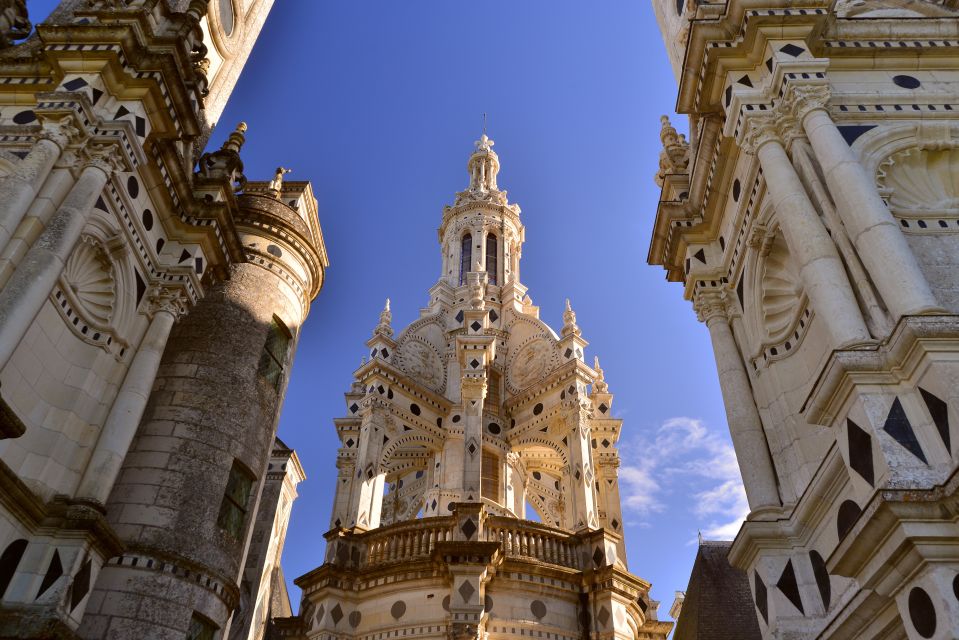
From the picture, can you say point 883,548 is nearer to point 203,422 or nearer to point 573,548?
point 203,422

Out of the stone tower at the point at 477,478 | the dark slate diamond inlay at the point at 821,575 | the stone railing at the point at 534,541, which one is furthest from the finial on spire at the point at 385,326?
the dark slate diamond inlay at the point at 821,575

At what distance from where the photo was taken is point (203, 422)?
1301 cm

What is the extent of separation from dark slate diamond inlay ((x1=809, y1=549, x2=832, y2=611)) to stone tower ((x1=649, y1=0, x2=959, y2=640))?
47mm

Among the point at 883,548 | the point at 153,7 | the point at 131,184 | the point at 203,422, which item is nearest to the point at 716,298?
the point at 883,548

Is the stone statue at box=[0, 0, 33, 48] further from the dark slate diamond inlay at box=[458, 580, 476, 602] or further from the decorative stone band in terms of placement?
the dark slate diamond inlay at box=[458, 580, 476, 602]

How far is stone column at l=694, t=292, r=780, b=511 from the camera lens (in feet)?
33.6

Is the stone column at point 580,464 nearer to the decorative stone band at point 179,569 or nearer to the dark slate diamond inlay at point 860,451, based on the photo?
the decorative stone band at point 179,569

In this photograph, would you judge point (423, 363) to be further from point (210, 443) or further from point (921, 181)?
point (921, 181)

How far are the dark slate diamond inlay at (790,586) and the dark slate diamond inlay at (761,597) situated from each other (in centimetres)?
28

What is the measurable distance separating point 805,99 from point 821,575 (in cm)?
664

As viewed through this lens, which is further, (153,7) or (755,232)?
(153,7)

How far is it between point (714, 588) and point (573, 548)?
23.9 feet

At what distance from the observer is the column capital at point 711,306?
12384 millimetres

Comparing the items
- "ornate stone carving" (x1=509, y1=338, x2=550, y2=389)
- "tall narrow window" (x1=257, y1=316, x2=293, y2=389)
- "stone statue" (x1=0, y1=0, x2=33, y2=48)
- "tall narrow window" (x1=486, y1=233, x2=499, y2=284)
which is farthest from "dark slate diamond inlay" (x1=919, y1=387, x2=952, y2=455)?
"tall narrow window" (x1=486, y1=233, x2=499, y2=284)
